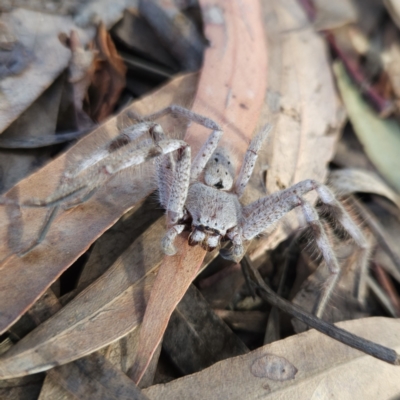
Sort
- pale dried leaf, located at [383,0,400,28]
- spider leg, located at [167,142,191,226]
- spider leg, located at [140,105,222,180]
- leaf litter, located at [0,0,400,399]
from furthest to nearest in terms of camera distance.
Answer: pale dried leaf, located at [383,0,400,28] → spider leg, located at [140,105,222,180] → spider leg, located at [167,142,191,226] → leaf litter, located at [0,0,400,399]

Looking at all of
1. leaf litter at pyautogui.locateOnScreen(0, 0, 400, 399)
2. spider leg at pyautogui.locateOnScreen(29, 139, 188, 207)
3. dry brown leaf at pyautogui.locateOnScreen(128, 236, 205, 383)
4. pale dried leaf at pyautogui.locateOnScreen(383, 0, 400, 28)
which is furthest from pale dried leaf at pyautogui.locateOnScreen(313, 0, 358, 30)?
dry brown leaf at pyautogui.locateOnScreen(128, 236, 205, 383)

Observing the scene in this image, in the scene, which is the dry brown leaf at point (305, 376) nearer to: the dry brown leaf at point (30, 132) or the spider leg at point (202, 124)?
the spider leg at point (202, 124)

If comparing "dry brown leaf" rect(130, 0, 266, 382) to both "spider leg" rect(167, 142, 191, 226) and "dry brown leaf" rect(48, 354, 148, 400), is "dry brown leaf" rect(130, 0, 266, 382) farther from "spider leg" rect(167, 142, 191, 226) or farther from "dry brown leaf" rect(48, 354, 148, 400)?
"dry brown leaf" rect(48, 354, 148, 400)

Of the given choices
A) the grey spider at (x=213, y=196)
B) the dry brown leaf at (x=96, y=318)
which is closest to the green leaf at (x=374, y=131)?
the grey spider at (x=213, y=196)

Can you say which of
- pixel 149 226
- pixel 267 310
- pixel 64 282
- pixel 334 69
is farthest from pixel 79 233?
pixel 334 69

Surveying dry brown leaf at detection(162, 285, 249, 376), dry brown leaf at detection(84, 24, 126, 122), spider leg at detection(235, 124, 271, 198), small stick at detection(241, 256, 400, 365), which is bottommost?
dry brown leaf at detection(162, 285, 249, 376)

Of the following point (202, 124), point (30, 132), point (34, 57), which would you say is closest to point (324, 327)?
point (202, 124)

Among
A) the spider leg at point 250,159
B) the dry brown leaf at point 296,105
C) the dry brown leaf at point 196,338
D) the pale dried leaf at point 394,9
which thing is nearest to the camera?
the dry brown leaf at point 196,338

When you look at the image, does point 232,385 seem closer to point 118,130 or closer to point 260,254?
point 260,254

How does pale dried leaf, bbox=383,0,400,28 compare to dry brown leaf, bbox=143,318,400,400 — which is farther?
pale dried leaf, bbox=383,0,400,28
